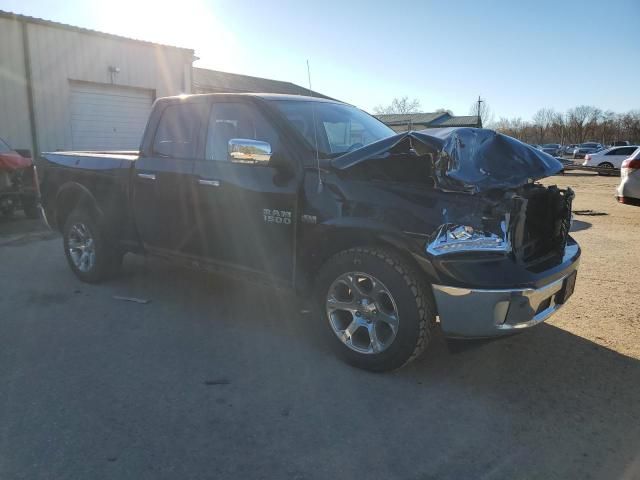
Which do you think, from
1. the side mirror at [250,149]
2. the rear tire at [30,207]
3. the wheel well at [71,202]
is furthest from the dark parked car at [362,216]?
the rear tire at [30,207]

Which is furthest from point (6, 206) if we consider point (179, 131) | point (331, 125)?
point (331, 125)

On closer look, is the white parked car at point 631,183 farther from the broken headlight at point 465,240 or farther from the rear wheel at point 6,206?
the rear wheel at point 6,206

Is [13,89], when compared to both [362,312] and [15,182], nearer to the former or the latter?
[15,182]

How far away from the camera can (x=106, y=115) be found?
1548 cm

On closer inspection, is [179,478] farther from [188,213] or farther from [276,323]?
[188,213]

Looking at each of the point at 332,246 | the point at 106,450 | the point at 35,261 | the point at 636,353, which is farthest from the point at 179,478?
the point at 35,261

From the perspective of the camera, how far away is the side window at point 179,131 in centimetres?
456

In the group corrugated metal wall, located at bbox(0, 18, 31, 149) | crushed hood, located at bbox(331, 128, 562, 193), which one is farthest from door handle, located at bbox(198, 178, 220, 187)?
corrugated metal wall, located at bbox(0, 18, 31, 149)

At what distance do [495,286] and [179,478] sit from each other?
1.99 metres

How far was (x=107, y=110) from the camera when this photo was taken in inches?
610

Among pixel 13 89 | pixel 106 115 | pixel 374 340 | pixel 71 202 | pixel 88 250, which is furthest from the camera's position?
pixel 106 115

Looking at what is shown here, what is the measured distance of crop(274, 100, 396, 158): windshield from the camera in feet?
13.2

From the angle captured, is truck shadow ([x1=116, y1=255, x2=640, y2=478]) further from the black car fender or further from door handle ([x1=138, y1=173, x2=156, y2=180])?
door handle ([x1=138, y1=173, x2=156, y2=180])

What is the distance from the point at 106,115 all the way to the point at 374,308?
14.5 m
